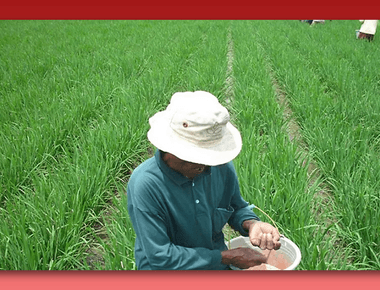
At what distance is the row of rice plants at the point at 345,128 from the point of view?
163cm

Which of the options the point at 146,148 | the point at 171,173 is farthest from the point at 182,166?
the point at 146,148

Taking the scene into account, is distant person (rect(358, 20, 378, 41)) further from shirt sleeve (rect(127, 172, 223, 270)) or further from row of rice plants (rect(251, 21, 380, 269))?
shirt sleeve (rect(127, 172, 223, 270))

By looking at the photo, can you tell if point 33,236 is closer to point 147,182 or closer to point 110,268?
point 110,268

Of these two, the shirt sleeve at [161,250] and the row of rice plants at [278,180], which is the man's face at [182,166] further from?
the row of rice plants at [278,180]

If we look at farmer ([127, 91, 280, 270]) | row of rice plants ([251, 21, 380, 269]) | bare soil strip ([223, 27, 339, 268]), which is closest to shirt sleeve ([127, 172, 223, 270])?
farmer ([127, 91, 280, 270])

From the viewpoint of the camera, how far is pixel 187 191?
1.09 metres

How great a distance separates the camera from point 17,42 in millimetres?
6141

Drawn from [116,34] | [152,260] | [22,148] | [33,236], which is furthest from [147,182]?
[116,34]

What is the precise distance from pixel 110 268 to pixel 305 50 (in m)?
5.13

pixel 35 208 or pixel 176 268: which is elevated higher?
pixel 176 268

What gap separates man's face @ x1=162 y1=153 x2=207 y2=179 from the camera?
103 cm

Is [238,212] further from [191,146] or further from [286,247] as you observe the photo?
[191,146]

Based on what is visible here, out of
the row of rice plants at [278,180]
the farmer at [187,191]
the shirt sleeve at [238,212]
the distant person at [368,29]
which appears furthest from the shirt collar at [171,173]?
the distant person at [368,29]

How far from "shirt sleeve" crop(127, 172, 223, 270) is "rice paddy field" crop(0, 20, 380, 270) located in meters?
0.38
